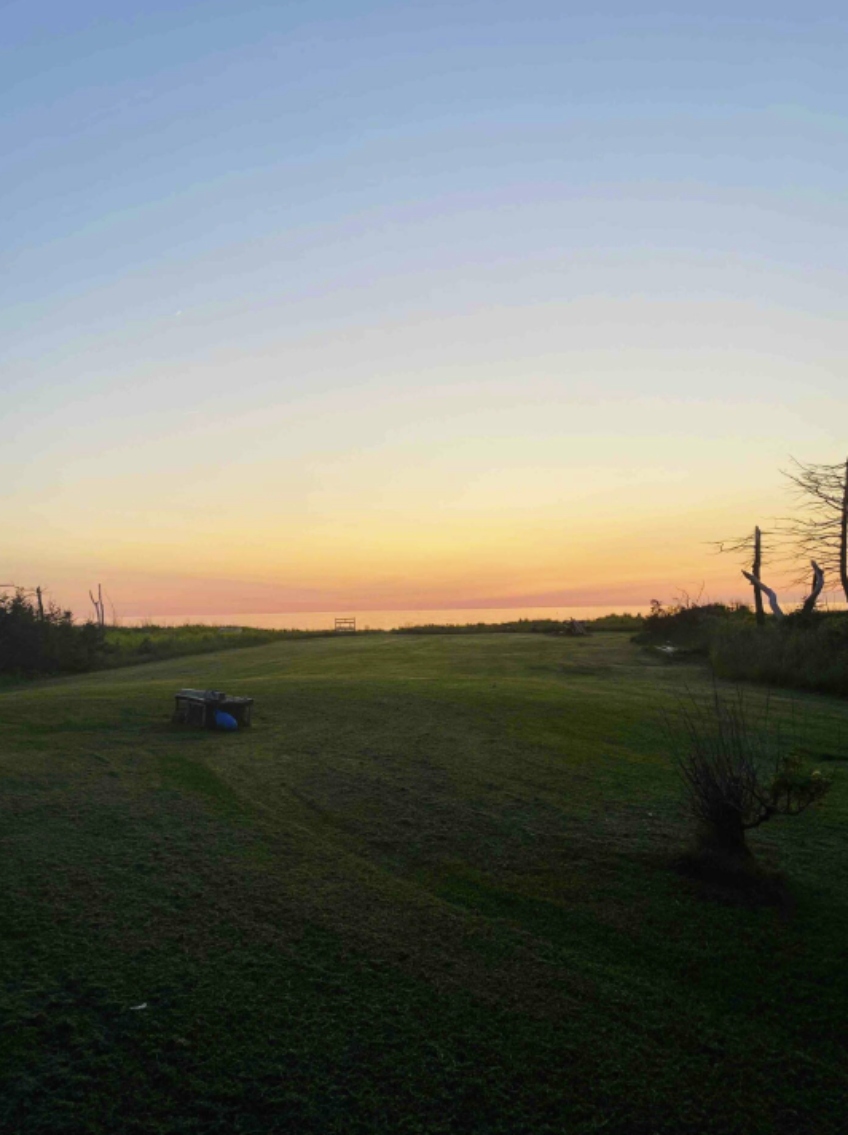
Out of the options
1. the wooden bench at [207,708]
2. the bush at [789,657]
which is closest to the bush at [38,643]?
the wooden bench at [207,708]

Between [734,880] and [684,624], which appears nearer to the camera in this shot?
[734,880]

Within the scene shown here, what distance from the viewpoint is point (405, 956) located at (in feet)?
15.4

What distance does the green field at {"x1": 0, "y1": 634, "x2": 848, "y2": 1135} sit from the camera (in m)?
3.46

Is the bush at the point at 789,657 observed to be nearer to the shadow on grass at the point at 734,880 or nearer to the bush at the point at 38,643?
the shadow on grass at the point at 734,880

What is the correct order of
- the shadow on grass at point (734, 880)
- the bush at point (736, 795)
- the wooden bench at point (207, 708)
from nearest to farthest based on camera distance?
the shadow on grass at point (734, 880)
the bush at point (736, 795)
the wooden bench at point (207, 708)

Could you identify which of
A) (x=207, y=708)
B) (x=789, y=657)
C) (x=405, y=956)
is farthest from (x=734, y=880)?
(x=789, y=657)

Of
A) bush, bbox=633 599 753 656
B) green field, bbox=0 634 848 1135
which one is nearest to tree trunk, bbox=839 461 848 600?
bush, bbox=633 599 753 656

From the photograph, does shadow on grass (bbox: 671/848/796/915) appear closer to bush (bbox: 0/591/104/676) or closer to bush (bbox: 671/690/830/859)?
bush (bbox: 671/690/830/859)

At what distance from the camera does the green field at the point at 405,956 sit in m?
3.46

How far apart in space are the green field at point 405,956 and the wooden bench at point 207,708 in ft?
10.00

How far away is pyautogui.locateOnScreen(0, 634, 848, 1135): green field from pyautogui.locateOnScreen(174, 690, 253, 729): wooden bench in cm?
305

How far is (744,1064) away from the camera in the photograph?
12.1 ft

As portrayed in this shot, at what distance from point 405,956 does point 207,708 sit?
29.5 ft

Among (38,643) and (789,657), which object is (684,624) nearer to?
(789,657)
